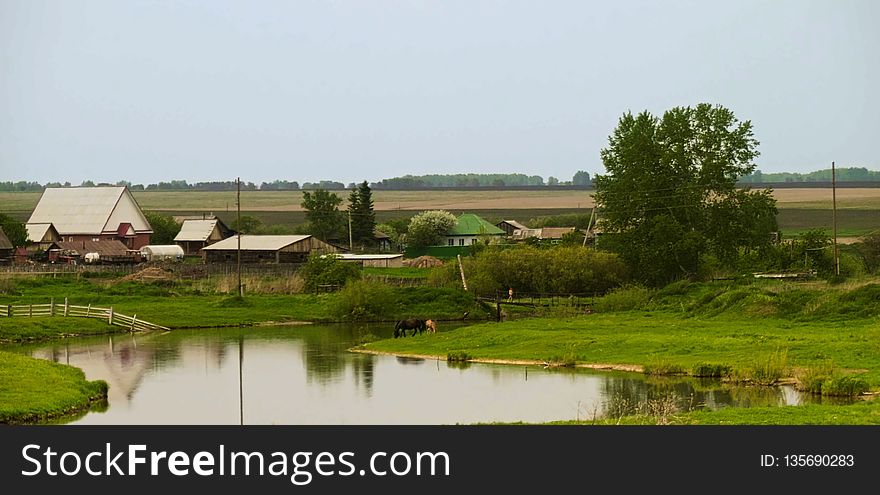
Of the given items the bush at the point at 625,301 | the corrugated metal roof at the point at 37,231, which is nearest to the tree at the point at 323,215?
the corrugated metal roof at the point at 37,231

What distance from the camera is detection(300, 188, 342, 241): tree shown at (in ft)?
362

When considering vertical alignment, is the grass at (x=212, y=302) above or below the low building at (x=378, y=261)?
below

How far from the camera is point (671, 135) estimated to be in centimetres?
6569

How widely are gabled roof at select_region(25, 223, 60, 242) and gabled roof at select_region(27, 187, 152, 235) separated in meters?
2.00

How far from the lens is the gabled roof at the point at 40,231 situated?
307 feet

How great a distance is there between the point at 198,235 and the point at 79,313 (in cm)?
4557

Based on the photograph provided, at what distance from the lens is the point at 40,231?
9494 cm

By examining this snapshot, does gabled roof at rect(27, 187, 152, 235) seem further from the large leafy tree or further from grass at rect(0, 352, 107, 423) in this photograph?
grass at rect(0, 352, 107, 423)

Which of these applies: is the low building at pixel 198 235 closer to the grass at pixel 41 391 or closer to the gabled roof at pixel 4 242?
the gabled roof at pixel 4 242

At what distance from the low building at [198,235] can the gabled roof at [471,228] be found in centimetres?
1966

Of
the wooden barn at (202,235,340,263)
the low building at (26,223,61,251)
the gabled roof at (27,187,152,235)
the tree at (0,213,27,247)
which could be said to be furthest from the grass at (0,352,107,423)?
the gabled roof at (27,187,152,235)

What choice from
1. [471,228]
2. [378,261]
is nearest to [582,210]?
[471,228]

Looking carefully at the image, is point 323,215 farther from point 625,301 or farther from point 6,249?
point 625,301

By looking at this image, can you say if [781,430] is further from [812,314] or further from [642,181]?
[642,181]
